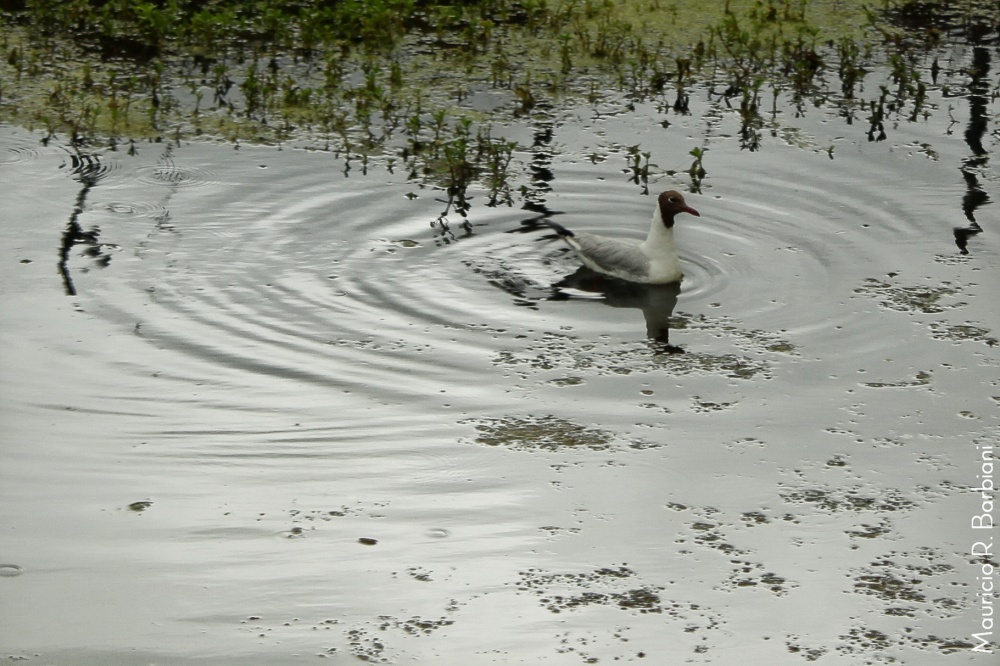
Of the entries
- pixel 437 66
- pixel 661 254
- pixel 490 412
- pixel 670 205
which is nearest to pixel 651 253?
pixel 661 254

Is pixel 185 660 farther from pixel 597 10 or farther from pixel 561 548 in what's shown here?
pixel 597 10

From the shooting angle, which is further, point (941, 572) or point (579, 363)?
point (579, 363)

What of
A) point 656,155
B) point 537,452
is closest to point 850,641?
point 537,452

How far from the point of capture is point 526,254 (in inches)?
395

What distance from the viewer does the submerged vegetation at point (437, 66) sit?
12086 millimetres

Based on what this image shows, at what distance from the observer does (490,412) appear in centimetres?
768

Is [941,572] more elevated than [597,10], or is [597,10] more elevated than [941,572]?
[597,10]

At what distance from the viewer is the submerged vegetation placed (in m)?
12.1

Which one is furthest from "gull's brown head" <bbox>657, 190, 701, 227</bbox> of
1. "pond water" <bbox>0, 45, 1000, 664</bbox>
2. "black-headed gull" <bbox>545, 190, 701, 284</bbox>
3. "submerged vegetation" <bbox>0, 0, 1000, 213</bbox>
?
"submerged vegetation" <bbox>0, 0, 1000, 213</bbox>

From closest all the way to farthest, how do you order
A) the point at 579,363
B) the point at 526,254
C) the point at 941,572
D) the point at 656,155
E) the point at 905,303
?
the point at 941,572 < the point at 579,363 < the point at 905,303 < the point at 526,254 < the point at 656,155

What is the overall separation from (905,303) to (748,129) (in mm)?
3686

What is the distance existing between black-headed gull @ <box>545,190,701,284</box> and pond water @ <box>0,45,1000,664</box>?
0.16m

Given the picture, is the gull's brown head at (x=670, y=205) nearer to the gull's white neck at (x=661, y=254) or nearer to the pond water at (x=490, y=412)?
the gull's white neck at (x=661, y=254)

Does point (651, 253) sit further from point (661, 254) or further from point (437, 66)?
point (437, 66)
